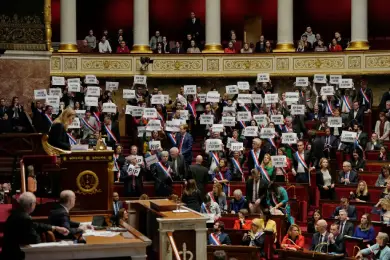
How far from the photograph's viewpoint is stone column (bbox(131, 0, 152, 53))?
29.8 metres

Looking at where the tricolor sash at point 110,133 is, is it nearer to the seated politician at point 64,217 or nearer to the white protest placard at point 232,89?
the white protest placard at point 232,89

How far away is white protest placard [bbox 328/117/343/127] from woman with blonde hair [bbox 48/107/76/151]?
34.5ft

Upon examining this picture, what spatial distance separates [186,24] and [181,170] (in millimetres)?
12016

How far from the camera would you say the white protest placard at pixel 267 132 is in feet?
70.7

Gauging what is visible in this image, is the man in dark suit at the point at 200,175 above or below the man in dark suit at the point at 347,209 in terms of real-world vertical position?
above

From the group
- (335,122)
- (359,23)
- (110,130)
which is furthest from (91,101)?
(359,23)

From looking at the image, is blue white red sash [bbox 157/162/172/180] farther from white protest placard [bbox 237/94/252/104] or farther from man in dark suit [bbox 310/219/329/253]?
man in dark suit [bbox 310/219/329/253]

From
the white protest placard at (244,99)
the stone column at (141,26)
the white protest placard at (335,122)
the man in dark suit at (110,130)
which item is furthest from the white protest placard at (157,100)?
the stone column at (141,26)

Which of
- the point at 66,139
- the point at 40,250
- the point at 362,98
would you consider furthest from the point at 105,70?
the point at 40,250

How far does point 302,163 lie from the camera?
2038 cm

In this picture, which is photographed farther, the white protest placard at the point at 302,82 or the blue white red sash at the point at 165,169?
the white protest placard at the point at 302,82

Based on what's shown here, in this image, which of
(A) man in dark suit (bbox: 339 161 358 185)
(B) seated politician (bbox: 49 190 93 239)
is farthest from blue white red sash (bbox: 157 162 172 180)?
(B) seated politician (bbox: 49 190 93 239)

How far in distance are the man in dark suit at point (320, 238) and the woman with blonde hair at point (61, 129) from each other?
16.3 ft

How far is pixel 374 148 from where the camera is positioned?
21922 millimetres
